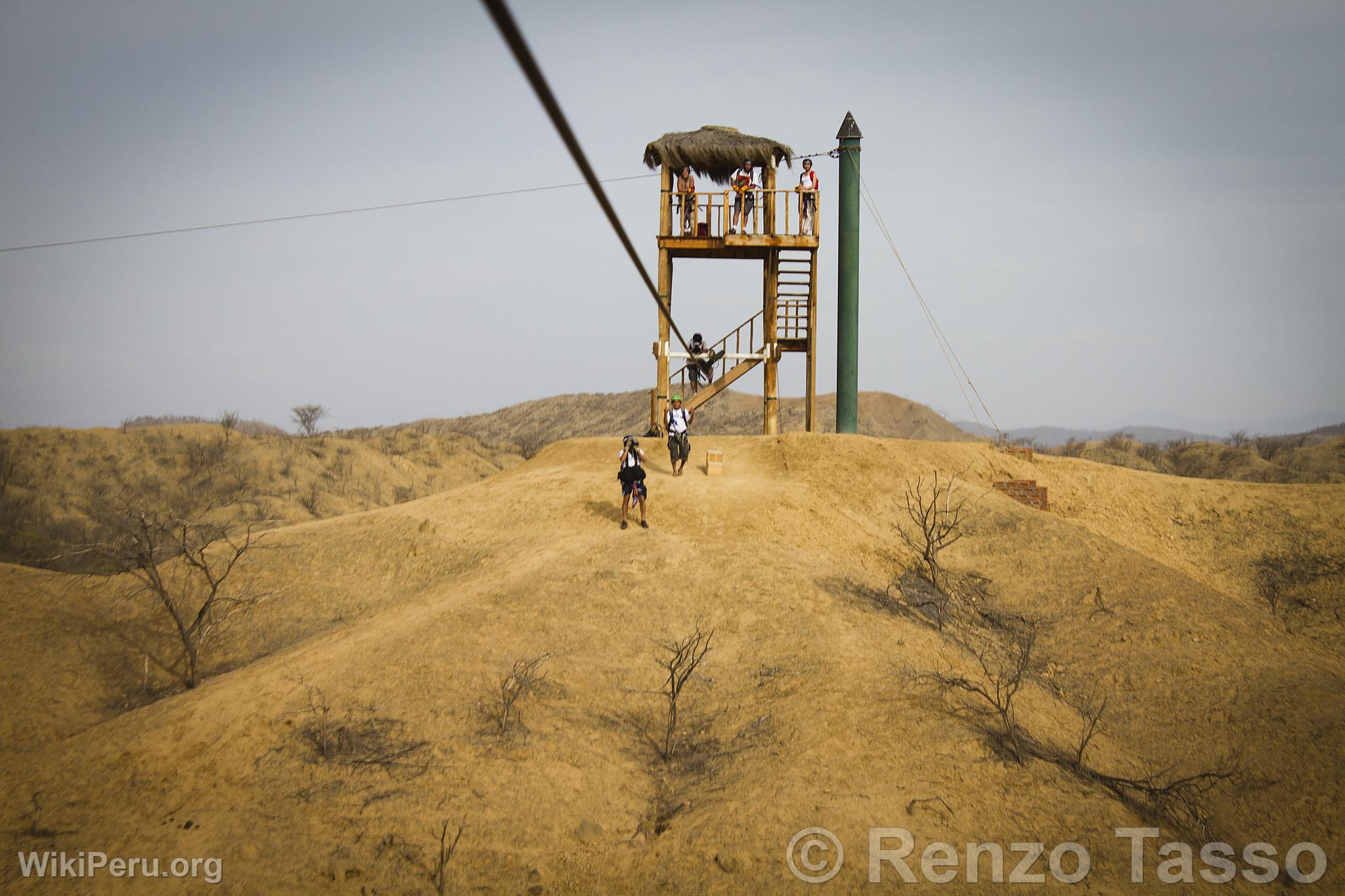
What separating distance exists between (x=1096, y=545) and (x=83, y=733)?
14185 mm

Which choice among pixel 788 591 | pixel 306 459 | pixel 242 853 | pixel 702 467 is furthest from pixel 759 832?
pixel 306 459

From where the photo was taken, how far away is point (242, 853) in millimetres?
5906

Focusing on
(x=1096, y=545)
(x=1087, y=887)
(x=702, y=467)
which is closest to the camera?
(x=1087, y=887)

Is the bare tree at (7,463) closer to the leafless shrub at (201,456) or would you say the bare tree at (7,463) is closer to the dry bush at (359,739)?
the leafless shrub at (201,456)

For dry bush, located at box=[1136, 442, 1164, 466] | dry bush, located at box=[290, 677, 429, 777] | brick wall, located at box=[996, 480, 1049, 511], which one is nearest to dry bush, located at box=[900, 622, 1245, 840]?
dry bush, located at box=[290, 677, 429, 777]

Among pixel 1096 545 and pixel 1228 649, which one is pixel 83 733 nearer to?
pixel 1228 649

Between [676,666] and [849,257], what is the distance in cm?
1260

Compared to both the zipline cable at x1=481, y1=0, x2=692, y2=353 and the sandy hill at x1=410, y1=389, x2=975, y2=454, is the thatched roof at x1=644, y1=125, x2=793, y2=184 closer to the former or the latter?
the zipline cable at x1=481, y1=0, x2=692, y2=353

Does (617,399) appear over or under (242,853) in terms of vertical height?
over

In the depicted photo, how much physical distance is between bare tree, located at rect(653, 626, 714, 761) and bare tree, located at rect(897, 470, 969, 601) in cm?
432

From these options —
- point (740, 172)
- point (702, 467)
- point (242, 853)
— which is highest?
point (740, 172)

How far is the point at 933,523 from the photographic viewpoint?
1352 cm

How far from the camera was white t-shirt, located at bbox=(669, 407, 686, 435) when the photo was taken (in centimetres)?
1491

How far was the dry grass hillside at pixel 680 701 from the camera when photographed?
6090mm
